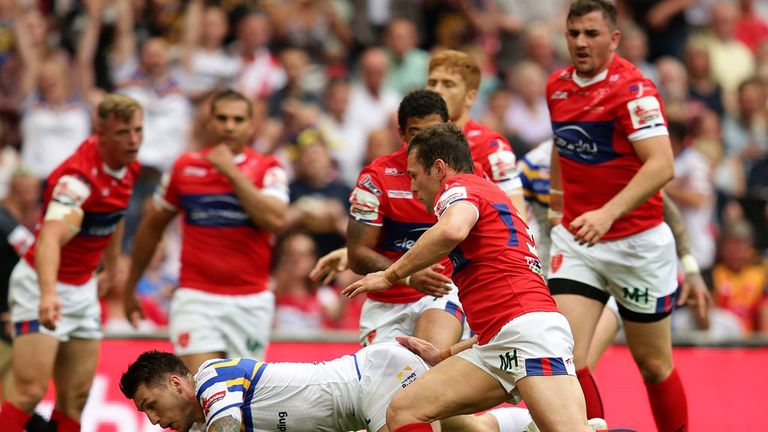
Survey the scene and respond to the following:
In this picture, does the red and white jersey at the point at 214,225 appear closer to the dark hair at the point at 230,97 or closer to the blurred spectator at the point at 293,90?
the dark hair at the point at 230,97

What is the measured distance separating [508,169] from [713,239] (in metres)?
6.03

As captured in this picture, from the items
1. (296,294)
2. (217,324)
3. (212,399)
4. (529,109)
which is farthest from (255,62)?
(212,399)

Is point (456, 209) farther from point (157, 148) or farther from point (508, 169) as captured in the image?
point (157, 148)

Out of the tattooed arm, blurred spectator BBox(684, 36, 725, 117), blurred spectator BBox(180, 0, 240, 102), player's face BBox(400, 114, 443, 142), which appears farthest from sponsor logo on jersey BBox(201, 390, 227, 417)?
blurred spectator BBox(684, 36, 725, 117)

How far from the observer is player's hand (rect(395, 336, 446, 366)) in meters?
6.80

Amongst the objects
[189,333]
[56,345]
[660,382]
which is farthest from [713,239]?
[56,345]

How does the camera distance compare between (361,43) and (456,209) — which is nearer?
(456,209)

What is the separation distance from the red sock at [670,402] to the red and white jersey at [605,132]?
1008mm

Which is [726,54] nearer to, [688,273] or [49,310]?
[688,273]

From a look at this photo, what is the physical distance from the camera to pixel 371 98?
549 inches

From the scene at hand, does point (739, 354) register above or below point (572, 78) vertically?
below

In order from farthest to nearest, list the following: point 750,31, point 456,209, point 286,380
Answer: point 750,31
point 286,380
point 456,209

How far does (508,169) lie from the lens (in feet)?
25.3

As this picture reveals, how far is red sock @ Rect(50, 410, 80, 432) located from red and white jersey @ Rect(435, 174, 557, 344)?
3562mm
